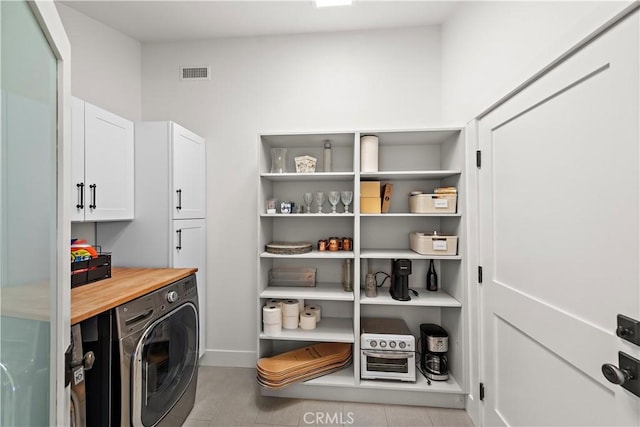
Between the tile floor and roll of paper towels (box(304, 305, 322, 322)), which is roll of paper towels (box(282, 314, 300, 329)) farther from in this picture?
the tile floor

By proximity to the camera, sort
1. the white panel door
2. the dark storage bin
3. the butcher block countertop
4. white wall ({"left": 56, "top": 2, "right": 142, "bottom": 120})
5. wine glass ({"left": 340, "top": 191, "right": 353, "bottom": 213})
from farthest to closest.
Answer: wine glass ({"left": 340, "top": 191, "right": 353, "bottom": 213}), white wall ({"left": 56, "top": 2, "right": 142, "bottom": 120}), the dark storage bin, the butcher block countertop, the white panel door

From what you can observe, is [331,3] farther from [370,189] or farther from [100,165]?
[100,165]

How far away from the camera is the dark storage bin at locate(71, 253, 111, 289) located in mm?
1553

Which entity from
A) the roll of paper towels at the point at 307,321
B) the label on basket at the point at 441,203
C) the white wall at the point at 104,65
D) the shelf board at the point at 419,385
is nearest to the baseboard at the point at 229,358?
the roll of paper towels at the point at 307,321

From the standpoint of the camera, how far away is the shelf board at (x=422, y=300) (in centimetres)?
198

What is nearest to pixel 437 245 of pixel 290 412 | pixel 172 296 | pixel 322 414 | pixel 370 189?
pixel 370 189

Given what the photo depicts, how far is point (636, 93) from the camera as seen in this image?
84 centimetres

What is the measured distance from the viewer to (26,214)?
602 millimetres

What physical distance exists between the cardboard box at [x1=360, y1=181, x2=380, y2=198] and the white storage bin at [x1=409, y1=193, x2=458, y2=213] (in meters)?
0.30

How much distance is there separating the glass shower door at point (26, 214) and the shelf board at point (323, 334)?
1505mm

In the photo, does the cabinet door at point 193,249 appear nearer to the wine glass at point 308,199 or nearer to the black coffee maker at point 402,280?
the wine glass at point 308,199

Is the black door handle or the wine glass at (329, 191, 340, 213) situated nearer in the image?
the black door handle

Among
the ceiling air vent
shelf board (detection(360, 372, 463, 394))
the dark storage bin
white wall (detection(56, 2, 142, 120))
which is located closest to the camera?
the dark storage bin

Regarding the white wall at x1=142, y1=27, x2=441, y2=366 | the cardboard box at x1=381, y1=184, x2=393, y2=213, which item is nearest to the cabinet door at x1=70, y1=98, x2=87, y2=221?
the white wall at x1=142, y1=27, x2=441, y2=366
